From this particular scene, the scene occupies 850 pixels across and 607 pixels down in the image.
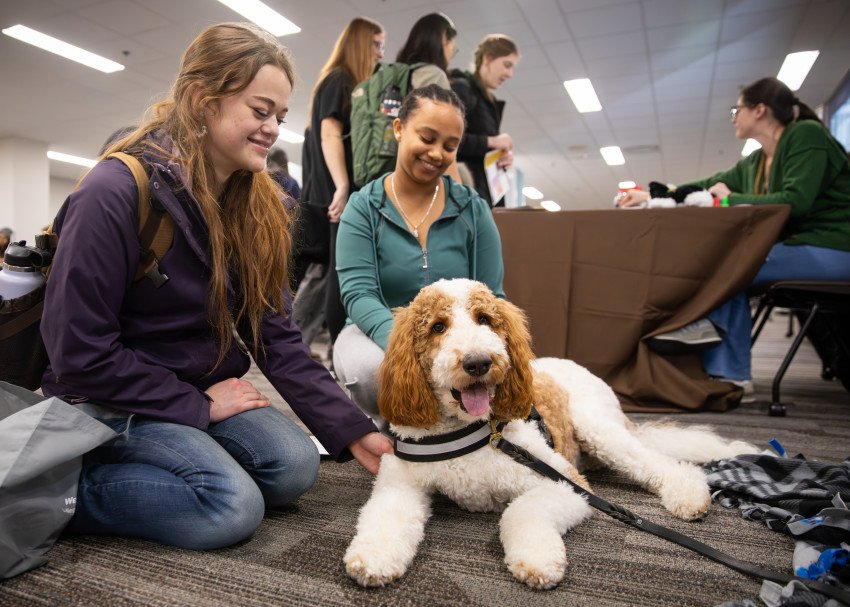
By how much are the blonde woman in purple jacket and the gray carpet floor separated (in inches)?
2.9

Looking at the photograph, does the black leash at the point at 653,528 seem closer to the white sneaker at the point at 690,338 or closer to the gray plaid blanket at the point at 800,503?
the gray plaid blanket at the point at 800,503

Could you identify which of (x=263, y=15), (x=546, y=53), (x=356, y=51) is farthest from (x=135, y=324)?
(x=546, y=53)

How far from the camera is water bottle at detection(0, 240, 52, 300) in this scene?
4.13ft

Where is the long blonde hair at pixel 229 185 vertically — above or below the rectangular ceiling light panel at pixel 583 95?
below

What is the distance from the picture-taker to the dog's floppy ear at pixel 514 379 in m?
1.33

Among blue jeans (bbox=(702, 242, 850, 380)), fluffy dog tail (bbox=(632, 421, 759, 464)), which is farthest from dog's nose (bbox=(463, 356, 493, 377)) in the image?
blue jeans (bbox=(702, 242, 850, 380))

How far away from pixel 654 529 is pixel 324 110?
2.35 metres

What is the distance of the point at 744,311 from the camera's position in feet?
9.13

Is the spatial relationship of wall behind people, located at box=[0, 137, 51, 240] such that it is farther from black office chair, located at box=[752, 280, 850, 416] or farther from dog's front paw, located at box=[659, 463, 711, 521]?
dog's front paw, located at box=[659, 463, 711, 521]

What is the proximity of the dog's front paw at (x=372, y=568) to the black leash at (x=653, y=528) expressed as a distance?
1.23 feet

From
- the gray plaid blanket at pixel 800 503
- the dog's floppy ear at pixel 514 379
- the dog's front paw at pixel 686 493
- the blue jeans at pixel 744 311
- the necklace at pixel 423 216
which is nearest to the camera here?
the gray plaid blanket at pixel 800 503

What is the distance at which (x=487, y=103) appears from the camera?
10.3 ft

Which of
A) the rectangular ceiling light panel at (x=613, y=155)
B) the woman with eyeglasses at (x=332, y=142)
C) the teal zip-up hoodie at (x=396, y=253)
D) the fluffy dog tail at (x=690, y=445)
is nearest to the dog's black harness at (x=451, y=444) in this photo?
the teal zip-up hoodie at (x=396, y=253)

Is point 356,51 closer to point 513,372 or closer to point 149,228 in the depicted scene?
point 149,228
